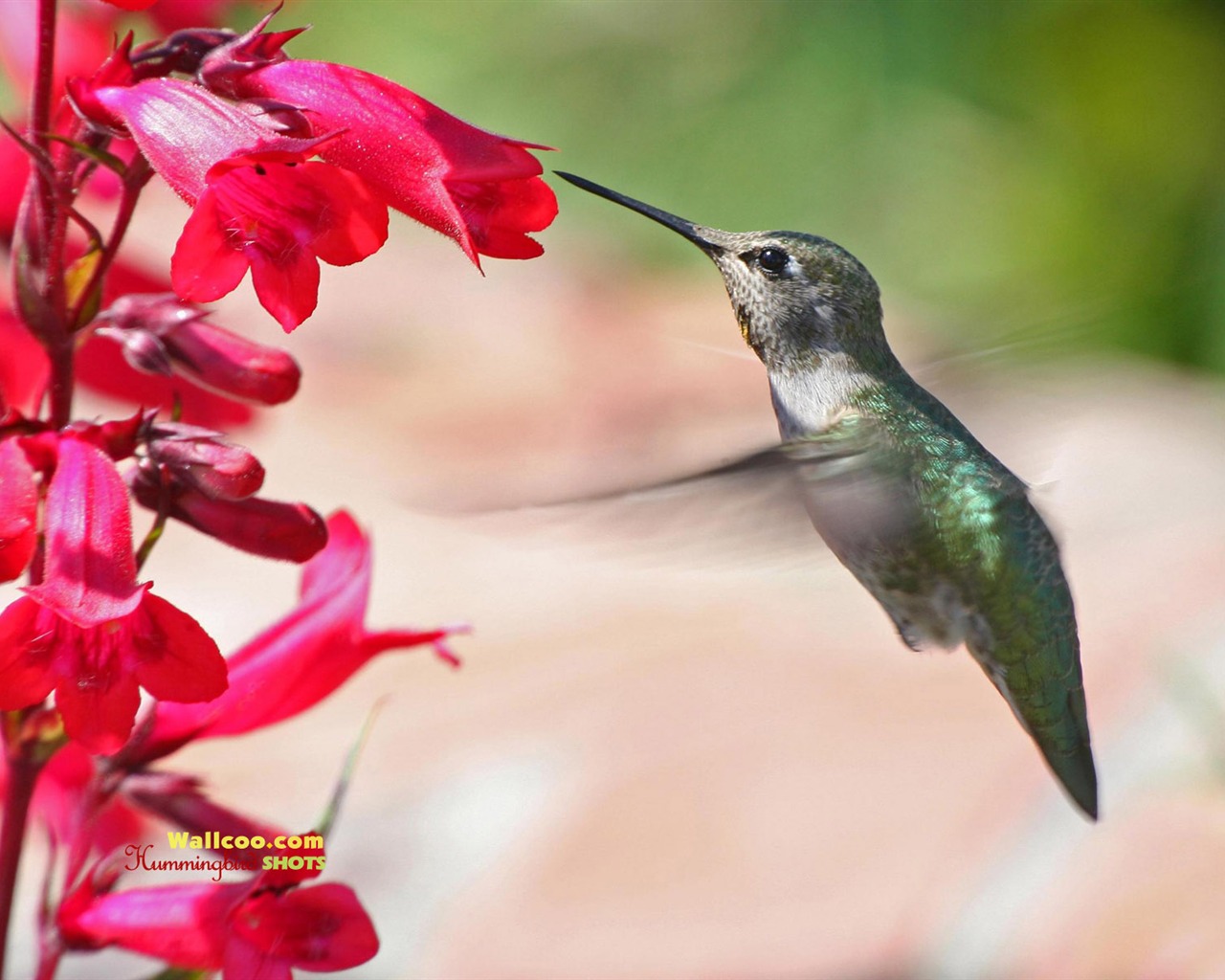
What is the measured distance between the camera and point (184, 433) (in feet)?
4.06

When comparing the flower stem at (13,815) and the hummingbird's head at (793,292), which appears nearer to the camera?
the flower stem at (13,815)

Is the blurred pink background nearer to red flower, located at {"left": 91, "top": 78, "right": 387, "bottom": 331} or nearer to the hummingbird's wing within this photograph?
the hummingbird's wing

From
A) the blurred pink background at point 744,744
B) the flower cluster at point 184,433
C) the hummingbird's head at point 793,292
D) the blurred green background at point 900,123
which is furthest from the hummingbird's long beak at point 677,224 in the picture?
the blurred green background at point 900,123

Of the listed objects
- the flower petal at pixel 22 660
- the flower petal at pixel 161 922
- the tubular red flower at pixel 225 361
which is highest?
the tubular red flower at pixel 225 361

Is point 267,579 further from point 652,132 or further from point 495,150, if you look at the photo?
point 652,132

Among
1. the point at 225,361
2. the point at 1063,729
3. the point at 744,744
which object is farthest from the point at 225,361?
the point at 744,744

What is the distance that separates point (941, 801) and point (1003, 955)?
30 cm

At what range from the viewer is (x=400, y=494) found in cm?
326

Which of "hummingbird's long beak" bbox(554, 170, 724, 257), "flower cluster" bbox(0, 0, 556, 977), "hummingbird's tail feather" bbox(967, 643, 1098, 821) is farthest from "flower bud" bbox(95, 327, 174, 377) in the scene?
"hummingbird's tail feather" bbox(967, 643, 1098, 821)

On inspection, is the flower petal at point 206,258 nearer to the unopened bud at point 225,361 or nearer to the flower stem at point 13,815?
the unopened bud at point 225,361

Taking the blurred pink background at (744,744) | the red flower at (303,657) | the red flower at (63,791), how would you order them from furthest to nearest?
the blurred pink background at (744,744) → the red flower at (63,791) → the red flower at (303,657)

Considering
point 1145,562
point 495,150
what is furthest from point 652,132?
point 495,150

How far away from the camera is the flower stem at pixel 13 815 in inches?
51.1

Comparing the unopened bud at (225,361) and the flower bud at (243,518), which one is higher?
the unopened bud at (225,361)
